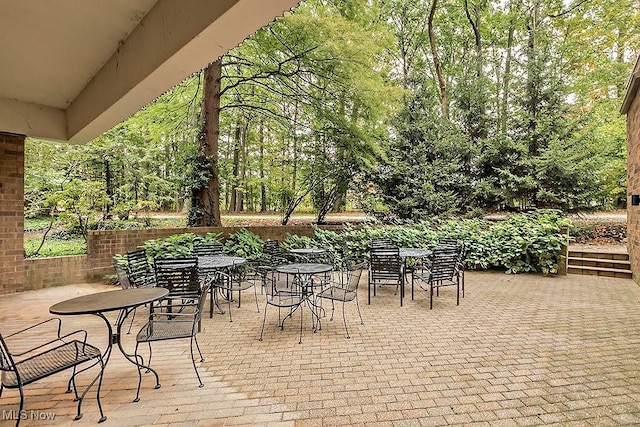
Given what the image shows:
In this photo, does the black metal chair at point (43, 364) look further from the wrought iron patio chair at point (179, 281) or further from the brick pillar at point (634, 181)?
the brick pillar at point (634, 181)

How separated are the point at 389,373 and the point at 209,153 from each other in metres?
7.13

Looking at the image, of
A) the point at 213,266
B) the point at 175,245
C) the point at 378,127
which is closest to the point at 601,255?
the point at 378,127

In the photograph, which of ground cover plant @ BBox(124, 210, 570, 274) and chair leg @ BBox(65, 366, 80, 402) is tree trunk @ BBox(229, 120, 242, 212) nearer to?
ground cover plant @ BBox(124, 210, 570, 274)

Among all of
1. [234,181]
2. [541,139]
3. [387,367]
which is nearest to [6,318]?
[387,367]

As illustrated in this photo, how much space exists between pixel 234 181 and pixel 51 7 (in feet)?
33.4

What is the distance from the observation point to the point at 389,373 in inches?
117

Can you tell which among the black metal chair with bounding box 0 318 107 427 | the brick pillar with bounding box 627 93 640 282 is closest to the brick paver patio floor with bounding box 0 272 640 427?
the black metal chair with bounding box 0 318 107 427

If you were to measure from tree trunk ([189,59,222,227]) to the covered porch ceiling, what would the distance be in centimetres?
418

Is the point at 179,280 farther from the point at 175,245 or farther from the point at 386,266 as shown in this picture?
the point at 386,266

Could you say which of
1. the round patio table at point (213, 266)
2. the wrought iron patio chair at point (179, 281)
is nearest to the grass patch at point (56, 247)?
the round patio table at point (213, 266)

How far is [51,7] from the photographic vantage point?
2.17m

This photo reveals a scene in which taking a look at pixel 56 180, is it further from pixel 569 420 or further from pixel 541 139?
pixel 541 139

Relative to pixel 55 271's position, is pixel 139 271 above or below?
above

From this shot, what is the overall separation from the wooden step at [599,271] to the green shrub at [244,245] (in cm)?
775
